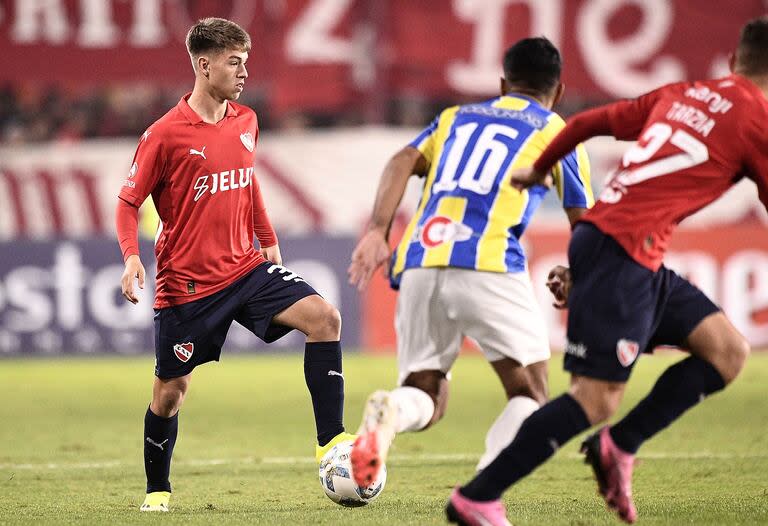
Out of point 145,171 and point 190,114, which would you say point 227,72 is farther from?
point 145,171

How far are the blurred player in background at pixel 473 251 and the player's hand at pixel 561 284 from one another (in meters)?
0.13

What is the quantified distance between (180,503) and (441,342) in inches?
64.2

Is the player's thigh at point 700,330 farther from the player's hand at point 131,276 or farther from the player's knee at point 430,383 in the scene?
the player's hand at point 131,276

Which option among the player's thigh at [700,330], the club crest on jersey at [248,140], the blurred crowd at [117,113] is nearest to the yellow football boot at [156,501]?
the club crest on jersey at [248,140]

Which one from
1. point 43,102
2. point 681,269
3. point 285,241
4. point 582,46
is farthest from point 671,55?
point 43,102

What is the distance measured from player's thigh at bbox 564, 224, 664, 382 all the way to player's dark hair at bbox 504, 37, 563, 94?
87cm

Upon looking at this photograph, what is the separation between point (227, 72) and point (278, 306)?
109cm

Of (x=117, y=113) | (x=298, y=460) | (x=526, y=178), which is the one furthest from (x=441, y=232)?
(x=117, y=113)

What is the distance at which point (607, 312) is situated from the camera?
419cm

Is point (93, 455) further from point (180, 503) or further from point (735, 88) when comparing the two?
point (735, 88)

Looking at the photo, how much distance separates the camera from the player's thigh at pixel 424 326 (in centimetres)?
468

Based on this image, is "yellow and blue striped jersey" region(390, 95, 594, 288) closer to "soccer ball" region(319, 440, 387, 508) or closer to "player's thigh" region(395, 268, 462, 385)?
"player's thigh" region(395, 268, 462, 385)

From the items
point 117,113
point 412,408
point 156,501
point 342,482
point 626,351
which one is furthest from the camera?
point 117,113

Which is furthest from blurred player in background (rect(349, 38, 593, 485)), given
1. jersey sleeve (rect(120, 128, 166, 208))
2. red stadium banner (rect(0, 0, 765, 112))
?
red stadium banner (rect(0, 0, 765, 112))
